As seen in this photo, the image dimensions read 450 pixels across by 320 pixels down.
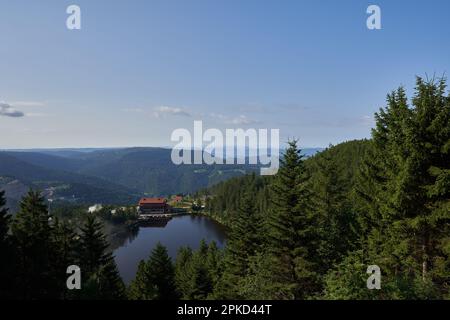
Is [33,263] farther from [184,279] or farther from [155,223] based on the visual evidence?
[155,223]

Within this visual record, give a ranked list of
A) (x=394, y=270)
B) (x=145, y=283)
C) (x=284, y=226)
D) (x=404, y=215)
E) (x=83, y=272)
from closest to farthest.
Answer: (x=404, y=215)
(x=394, y=270)
(x=284, y=226)
(x=83, y=272)
(x=145, y=283)

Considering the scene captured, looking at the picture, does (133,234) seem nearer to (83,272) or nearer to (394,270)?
(83,272)

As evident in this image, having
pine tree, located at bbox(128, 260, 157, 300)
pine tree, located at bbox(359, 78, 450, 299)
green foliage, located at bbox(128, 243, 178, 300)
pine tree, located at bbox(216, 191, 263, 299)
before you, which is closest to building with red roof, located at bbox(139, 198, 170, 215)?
pine tree, located at bbox(128, 260, 157, 300)

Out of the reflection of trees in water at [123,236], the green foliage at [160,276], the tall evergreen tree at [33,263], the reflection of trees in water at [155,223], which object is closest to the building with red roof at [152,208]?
the reflection of trees in water at [155,223]

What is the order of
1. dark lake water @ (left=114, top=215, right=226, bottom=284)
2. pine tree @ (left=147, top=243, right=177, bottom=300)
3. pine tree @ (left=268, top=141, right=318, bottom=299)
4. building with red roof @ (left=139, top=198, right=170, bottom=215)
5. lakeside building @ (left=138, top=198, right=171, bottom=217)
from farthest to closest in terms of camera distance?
building with red roof @ (left=139, top=198, right=170, bottom=215), lakeside building @ (left=138, top=198, right=171, bottom=217), dark lake water @ (left=114, top=215, right=226, bottom=284), pine tree @ (left=147, top=243, right=177, bottom=300), pine tree @ (left=268, top=141, right=318, bottom=299)

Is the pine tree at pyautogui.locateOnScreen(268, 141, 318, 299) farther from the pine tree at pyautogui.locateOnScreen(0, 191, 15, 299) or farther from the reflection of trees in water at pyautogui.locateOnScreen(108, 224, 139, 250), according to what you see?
the reflection of trees in water at pyautogui.locateOnScreen(108, 224, 139, 250)

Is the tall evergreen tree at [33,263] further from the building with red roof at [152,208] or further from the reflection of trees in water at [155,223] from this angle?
the building with red roof at [152,208]

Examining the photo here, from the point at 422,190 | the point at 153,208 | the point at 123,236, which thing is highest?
the point at 422,190

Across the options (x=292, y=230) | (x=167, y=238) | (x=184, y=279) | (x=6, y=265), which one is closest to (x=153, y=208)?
(x=167, y=238)
